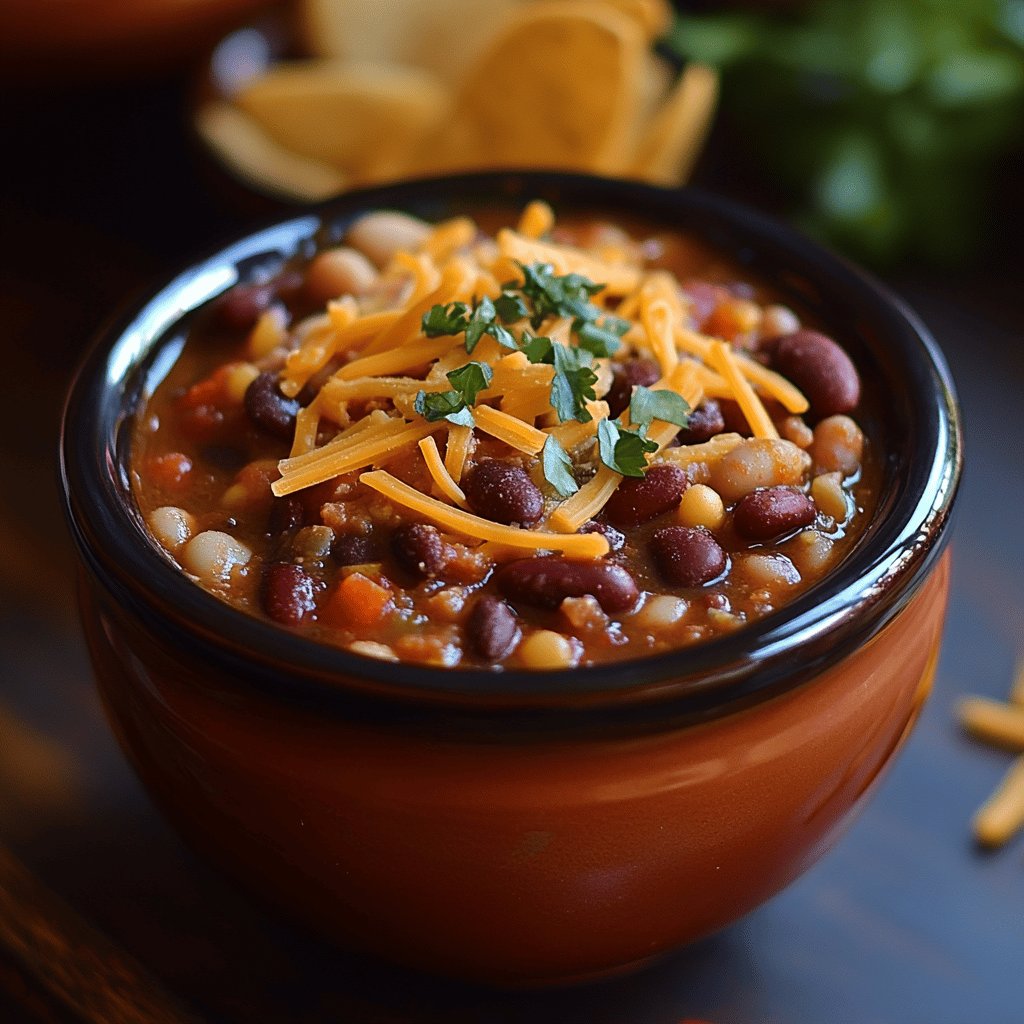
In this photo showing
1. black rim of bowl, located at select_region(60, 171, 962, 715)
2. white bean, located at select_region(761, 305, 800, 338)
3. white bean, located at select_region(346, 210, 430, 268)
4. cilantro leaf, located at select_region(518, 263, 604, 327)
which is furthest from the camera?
white bean, located at select_region(346, 210, 430, 268)

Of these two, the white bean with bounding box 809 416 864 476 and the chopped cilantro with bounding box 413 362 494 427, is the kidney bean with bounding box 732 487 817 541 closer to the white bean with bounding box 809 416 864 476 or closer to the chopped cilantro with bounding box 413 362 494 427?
the white bean with bounding box 809 416 864 476

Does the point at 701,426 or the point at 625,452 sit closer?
the point at 625,452

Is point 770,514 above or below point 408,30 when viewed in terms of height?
above

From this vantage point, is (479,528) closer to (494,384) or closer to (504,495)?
(504,495)

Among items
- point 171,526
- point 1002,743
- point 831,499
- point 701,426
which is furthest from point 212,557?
point 1002,743

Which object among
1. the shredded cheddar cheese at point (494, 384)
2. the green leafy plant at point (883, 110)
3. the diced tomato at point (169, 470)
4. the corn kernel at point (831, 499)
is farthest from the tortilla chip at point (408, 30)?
the corn kernel at point (831, 499)

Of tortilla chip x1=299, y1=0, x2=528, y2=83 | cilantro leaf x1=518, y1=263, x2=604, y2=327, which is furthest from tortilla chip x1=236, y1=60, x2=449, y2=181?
cilantro leaf x1=518, y1=263, x2=604, y2=327
